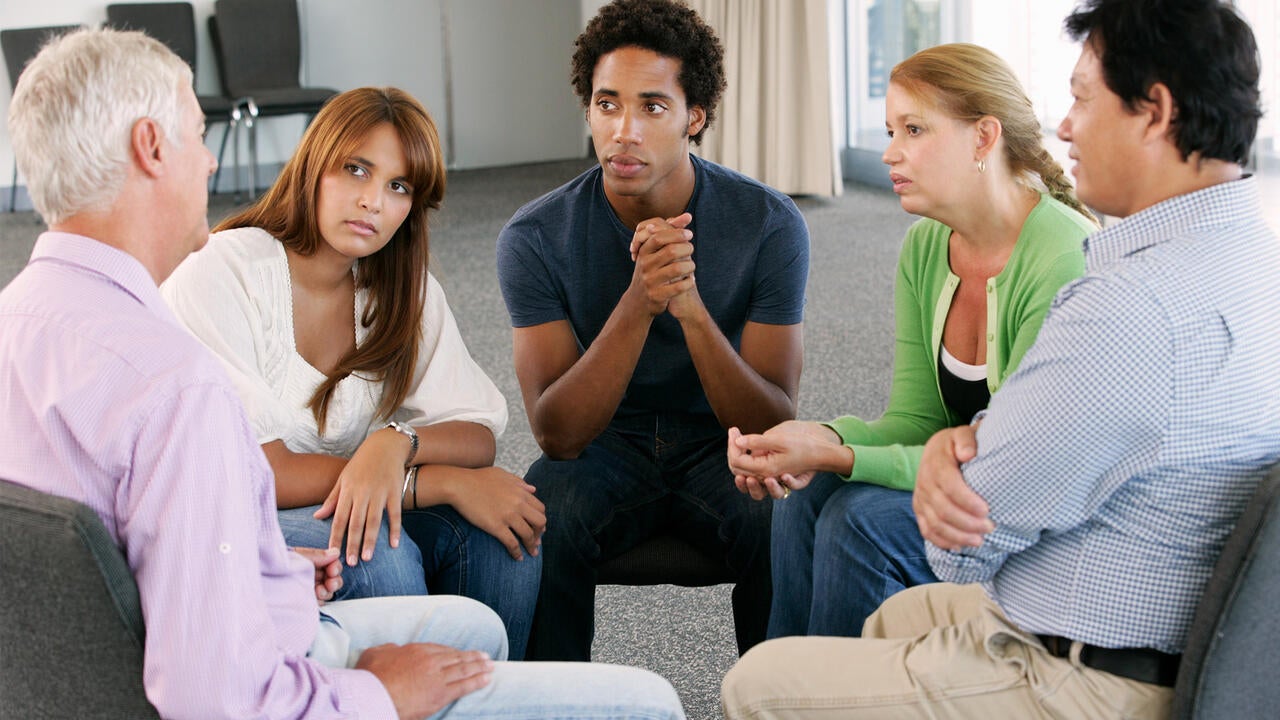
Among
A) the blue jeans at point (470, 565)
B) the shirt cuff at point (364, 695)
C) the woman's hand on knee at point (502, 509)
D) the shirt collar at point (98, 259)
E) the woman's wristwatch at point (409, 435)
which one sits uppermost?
the shirt collar at point (98, 259)

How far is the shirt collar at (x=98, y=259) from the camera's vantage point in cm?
111

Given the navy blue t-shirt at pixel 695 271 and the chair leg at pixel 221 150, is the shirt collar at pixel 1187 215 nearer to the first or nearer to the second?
the navy blue t-shirt at pixel 695 271

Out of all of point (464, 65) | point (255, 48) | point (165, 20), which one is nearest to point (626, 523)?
point (255, 48)

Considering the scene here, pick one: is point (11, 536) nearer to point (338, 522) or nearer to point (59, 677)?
point (59, 677)

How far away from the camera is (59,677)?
103 cm

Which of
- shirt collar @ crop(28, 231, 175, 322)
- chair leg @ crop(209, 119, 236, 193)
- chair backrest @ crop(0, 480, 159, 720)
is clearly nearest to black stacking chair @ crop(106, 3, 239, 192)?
chair leg @ crop(209, 119, 236, 193)

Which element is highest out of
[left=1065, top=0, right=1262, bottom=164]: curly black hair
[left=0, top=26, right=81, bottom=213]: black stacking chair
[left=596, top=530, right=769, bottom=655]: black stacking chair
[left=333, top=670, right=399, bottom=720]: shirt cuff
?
[left=0, top=26, right=81, bottom=213]: black stacking chair

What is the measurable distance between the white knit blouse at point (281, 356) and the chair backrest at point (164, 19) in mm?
6446

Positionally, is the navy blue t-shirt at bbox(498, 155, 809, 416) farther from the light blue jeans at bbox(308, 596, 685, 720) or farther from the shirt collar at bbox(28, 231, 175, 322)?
the shirt collar at bbox(28, 231, 175, 322)

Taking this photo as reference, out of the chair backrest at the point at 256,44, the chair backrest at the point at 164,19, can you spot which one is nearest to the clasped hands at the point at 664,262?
the chair backrest at the point at 256,44

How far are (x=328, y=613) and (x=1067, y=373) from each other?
2.79ft

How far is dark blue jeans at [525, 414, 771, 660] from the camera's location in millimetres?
1961

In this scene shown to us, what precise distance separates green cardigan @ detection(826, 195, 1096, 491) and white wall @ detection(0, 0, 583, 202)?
278 inches

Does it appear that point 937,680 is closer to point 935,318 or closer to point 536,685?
point 536,685
